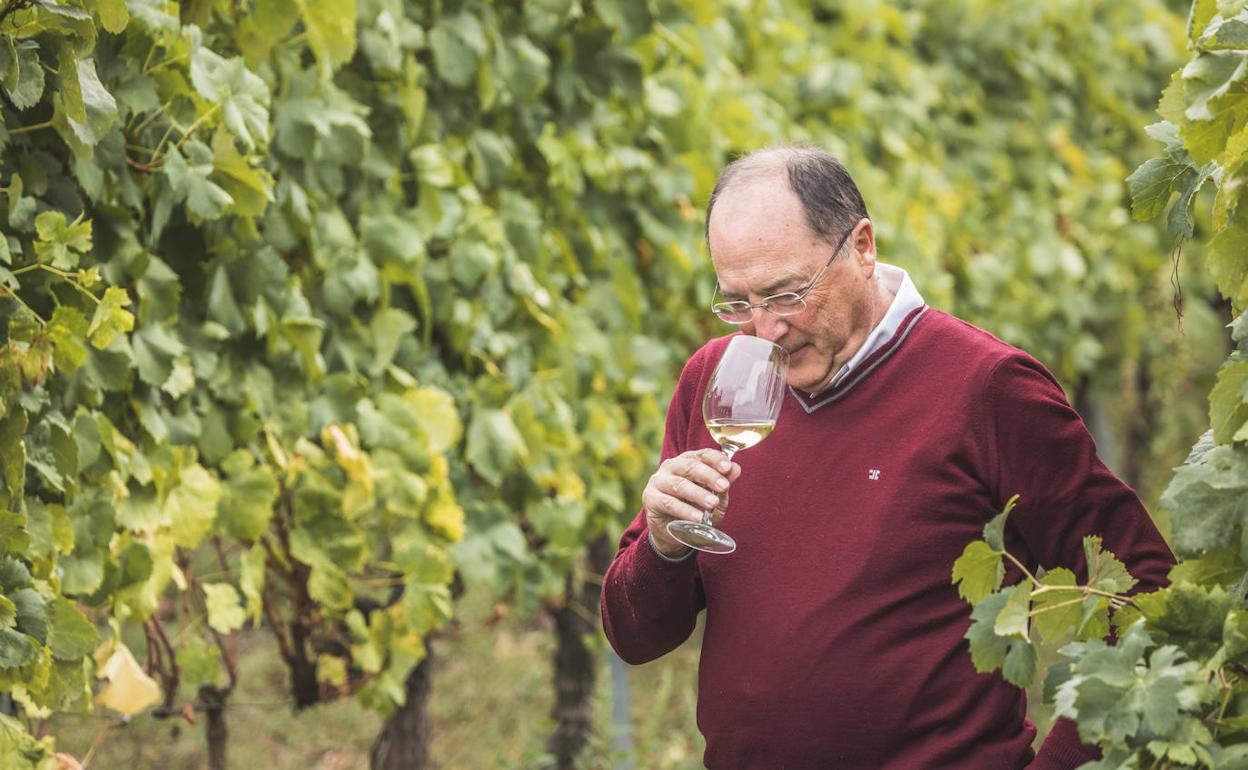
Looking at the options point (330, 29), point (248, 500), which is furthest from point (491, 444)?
point (330, 29)

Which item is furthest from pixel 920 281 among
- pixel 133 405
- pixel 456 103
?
pixel 133 405

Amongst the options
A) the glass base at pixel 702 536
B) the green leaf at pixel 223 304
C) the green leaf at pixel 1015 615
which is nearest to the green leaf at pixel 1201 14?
the green leaf at pixel 1015 615

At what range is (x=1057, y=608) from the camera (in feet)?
6.05

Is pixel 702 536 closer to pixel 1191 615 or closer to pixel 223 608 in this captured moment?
pixel 1191 615

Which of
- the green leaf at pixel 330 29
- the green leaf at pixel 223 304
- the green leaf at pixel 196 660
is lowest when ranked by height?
the green leaf at pixel 196 660

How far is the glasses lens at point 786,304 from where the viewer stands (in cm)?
229

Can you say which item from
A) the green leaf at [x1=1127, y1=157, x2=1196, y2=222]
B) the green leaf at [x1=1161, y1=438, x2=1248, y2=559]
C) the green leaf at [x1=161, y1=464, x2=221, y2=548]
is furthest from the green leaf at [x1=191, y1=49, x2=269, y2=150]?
the green leaf at [x1=1161, y1=438, x2=1248, y2=559]

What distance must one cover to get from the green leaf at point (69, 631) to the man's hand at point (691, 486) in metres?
0.99

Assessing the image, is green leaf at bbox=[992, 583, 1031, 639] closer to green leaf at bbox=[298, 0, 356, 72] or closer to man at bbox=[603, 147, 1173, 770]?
man at bbox=[603, 147, 1173, 770]

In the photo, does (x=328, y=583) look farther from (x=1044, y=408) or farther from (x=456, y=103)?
(x=1044, y=408)

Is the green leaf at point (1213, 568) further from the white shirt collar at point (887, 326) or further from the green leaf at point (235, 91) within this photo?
the green leaf at point (235, 91)

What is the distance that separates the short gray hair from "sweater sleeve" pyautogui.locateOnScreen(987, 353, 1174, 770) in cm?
34

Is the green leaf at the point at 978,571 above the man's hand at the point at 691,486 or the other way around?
above

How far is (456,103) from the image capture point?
412 centimetres
